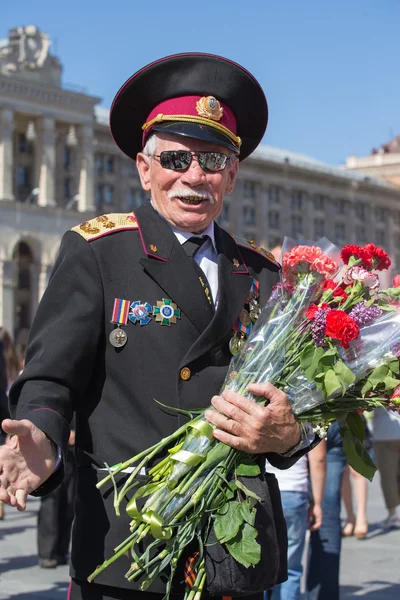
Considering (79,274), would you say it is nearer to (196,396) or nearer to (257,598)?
(196,396)

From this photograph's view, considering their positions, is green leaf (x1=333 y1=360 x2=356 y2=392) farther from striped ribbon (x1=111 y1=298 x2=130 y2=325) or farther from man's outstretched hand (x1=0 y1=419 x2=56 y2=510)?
man's outstretched hand (x1=0 y1=419 x2=56 y2=510)

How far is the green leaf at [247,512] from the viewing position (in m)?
2.64

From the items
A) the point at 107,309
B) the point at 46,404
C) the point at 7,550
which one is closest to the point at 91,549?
the point at 46,404

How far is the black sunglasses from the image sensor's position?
2984 millimetres

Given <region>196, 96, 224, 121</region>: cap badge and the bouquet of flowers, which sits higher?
<region>196, 96, 224, 121</region>: cap badge

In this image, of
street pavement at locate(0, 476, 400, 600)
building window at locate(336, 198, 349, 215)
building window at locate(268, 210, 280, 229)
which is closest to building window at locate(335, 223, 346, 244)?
building window at locate(336, 198, 349, 215)

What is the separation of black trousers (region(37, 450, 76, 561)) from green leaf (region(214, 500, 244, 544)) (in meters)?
5.21

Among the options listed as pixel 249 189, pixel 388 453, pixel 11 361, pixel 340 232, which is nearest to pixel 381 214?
pixel 340 232

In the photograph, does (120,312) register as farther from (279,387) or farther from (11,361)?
→ (11,361)

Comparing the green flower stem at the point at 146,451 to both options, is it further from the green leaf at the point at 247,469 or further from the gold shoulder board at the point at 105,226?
the gold shoulder board at the point at 105,226

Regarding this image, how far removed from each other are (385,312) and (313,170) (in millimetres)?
77561

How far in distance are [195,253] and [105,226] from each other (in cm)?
26

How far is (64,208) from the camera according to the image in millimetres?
59406

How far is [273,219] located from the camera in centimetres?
7794
